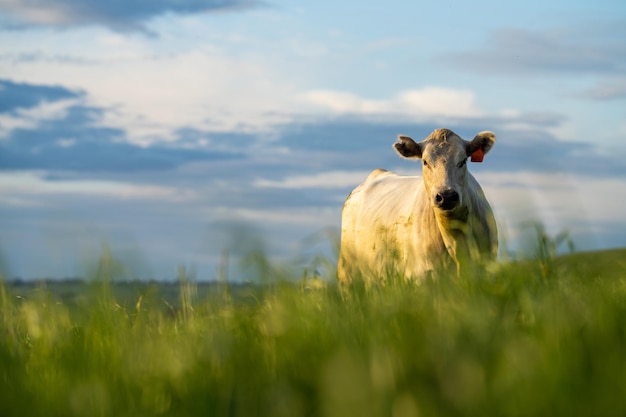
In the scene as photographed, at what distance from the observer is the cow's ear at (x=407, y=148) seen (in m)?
12.1

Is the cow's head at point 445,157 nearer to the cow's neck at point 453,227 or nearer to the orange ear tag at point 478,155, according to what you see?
the orange ear tag at point 478,155

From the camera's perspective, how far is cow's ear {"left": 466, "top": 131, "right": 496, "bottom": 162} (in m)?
12.3

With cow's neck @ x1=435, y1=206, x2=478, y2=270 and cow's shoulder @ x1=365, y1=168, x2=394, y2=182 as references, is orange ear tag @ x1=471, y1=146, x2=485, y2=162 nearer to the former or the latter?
cow's neck @ x1=435, y1=206, x2=478, y2=270

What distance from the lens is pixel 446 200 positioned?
10742mm

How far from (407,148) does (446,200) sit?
1.63 m

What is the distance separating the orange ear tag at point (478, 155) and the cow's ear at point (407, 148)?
0.77 meters

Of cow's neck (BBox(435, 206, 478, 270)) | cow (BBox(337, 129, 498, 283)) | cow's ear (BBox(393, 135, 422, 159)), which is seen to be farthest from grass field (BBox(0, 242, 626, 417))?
cow's ear (BBox(393, 135, 422, 159))

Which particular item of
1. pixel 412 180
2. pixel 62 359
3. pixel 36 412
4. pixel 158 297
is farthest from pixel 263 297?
pixel 412 180

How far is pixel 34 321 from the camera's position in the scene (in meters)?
5.44

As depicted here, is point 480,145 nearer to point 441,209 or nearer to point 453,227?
point 453,227

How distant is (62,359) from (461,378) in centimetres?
207

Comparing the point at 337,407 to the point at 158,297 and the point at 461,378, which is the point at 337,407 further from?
the point at 158,297

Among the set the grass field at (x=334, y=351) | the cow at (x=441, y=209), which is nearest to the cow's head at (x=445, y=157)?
the cow at (x=441, y=209)

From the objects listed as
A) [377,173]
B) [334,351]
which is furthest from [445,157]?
[334,351]
